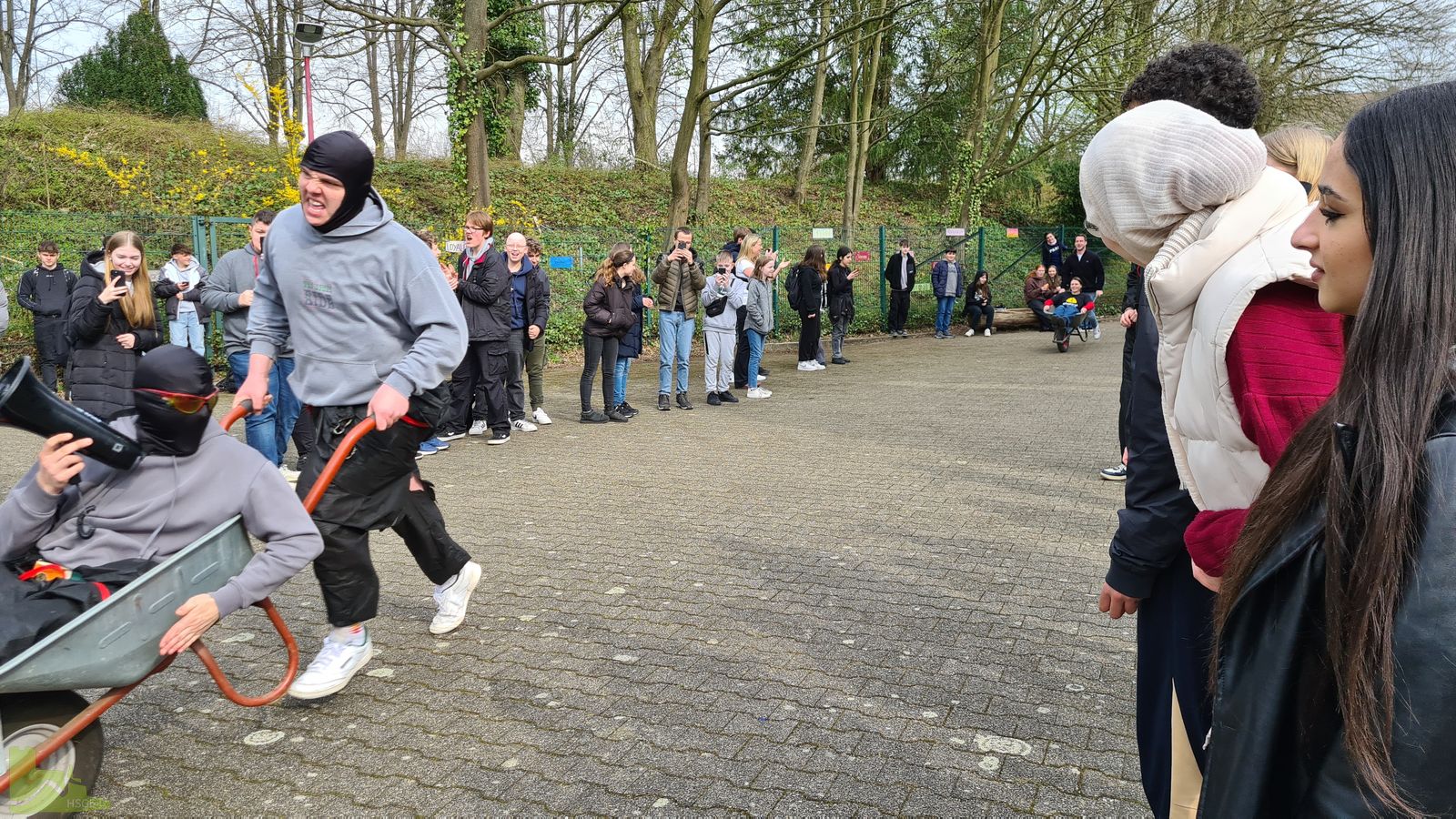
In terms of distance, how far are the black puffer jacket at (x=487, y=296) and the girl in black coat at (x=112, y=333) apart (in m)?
2.96

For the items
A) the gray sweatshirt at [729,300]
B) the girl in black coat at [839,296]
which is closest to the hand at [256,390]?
the gray sweatshirt at [729,300]

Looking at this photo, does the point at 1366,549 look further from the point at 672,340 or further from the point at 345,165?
the point at 672,340

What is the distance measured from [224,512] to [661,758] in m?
1.62

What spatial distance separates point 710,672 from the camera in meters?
4.33

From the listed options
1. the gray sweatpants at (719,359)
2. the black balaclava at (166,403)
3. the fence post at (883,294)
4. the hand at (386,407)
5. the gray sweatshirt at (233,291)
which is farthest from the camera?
the fence post at (883,294)

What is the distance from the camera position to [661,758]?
11.8ft

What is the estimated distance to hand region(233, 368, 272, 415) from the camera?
410cm

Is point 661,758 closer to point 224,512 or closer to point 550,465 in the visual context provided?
point 224,512

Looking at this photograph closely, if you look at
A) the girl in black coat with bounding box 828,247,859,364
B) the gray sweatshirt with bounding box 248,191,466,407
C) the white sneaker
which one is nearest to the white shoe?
the white sneaker

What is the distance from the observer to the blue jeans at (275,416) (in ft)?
26.7

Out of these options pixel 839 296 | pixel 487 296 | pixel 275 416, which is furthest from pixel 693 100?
pixel 275 416

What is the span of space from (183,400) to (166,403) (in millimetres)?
50

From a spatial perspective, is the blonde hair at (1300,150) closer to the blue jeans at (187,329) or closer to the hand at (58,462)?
the hand at (58,462)

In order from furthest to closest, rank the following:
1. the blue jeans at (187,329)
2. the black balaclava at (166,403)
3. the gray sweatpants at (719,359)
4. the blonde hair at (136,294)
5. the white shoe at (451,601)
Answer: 1. the gray sweatpants at (719,359)
2. the blue jeans at (187,329)
3. the blonde hair at (136,294)
4. the white shoe at (451,601)
5. the black balaclava at (166,403)
